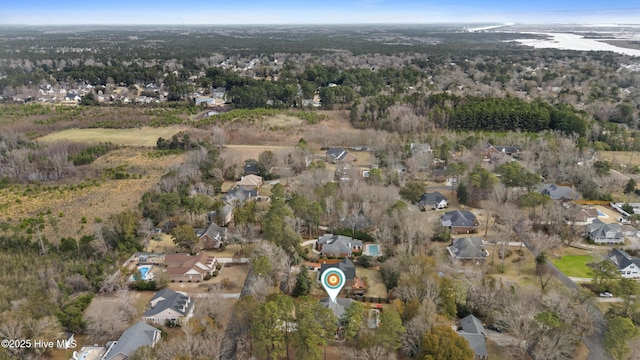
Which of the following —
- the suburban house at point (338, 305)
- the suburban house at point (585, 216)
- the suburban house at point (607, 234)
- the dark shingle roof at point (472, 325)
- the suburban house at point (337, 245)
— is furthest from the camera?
the suburban house at point (585, 216)

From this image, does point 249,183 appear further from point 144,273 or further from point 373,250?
point 373,250

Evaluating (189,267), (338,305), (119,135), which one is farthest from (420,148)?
(119,135)

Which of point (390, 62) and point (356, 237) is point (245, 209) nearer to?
point (356, 237)

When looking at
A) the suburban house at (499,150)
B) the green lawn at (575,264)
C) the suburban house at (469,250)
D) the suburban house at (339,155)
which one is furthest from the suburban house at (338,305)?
the suburban house at (499,150)

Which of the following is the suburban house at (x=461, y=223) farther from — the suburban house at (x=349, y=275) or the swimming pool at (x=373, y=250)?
the suburban house at (x=349, y=275)

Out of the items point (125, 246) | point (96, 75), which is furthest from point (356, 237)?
point (96, 75)
